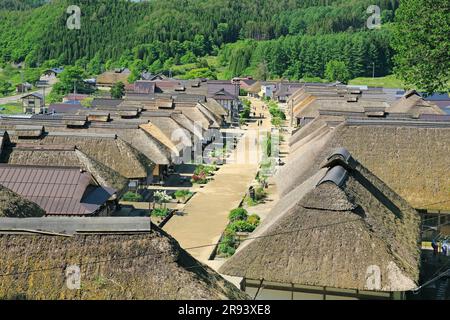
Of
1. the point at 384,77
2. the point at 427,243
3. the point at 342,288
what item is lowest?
the point at 384,77

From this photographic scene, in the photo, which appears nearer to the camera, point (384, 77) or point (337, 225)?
point (337, 225)

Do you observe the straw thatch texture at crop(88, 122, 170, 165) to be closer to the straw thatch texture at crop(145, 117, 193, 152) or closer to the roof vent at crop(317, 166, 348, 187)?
the straw thatch texture at crop(145, 117, 193, 152)

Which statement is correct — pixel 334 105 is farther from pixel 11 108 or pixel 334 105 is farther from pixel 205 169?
pixel 11 108

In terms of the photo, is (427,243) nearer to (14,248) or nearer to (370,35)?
(14,248)

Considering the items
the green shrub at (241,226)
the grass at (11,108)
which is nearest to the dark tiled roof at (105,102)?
the grass at (11,108)

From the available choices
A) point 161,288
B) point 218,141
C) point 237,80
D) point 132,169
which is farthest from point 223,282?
point 237,80

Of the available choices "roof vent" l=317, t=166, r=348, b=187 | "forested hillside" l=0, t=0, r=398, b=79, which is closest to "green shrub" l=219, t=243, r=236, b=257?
"roof vent" l=317, t=166, r=348, b=187
